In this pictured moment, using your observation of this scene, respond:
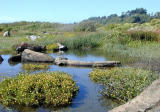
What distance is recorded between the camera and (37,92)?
7152 mm

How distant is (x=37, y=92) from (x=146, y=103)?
368cm

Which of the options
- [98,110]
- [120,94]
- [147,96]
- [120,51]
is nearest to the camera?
[147,96]

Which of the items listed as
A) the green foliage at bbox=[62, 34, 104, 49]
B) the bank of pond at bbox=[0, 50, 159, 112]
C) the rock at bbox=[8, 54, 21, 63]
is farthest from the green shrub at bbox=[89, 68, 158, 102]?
the green foliage at bbox=[62, 34, 104, 49]

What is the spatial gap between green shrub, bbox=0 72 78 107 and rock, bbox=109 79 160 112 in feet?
9.65

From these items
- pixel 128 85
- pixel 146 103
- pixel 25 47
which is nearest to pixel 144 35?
pixel 25 47

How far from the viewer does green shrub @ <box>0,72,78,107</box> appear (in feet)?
23.1

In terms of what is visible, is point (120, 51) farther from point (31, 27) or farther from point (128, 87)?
point (31, 27)

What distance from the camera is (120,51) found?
16.4 metres

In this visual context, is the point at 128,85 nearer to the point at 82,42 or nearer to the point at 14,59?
the point at 14,59

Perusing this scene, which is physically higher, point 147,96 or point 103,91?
point 147,96

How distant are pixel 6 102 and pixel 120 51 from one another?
10.6 m

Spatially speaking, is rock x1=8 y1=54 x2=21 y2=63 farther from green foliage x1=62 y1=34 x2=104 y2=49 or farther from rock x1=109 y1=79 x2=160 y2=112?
rock x1=109 y1=79 x2=160 y2=112

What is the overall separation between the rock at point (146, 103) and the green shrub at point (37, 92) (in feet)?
9.65

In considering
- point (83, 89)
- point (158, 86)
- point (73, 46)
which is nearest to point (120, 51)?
point (73, 46)
